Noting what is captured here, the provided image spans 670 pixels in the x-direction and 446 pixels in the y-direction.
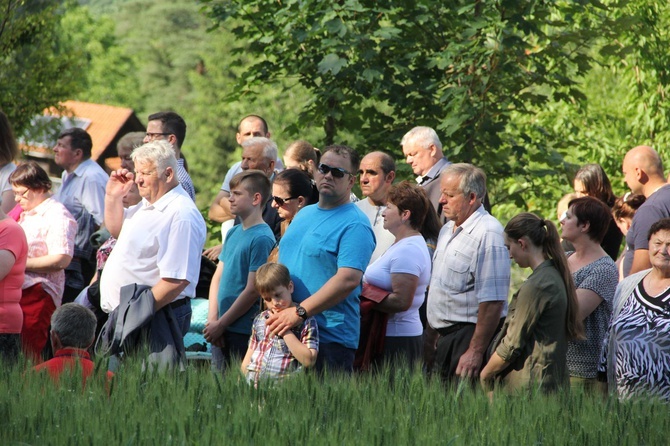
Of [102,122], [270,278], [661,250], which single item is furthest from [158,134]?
[102,122]

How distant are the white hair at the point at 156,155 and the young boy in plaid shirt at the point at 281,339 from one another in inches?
41.1

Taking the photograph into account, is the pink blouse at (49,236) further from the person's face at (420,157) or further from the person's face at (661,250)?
the person's face at (661,250)

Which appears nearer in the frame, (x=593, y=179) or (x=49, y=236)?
(x=49, y=236)

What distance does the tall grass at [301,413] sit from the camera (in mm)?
3664

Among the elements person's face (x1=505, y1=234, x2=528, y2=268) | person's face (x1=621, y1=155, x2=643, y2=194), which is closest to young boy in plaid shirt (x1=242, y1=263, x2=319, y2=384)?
person's face (x1=505, y1=234, x2=528, y2=268)

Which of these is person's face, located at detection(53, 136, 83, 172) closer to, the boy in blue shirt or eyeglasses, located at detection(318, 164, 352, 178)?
the boy in blue shirt

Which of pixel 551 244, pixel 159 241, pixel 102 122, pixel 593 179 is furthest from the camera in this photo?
pixel 102 122

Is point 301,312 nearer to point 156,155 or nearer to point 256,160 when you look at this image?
point 156,155

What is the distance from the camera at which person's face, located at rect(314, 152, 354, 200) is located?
20.6ft

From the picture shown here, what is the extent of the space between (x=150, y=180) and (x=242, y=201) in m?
0.67

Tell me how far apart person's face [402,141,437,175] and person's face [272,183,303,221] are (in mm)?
1304

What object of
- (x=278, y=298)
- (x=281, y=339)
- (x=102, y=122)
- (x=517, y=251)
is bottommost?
(x=102, y=122)

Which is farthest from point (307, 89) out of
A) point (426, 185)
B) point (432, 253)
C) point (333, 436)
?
point (333, 436)

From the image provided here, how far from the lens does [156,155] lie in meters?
6.52
